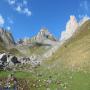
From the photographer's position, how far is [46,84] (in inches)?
2345

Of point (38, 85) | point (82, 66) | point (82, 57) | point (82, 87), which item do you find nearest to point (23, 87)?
point (38, 85)

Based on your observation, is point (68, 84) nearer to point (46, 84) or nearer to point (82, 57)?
point (46, 84)

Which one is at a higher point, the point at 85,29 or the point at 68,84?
the point at 85,29

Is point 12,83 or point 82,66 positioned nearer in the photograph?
point 12,83

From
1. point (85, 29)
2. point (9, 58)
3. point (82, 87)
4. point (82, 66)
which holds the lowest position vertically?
point (82, 87)

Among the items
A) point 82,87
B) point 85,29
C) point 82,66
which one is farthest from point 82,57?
point 85,29

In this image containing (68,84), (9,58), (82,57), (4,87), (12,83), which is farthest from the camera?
Result: (9,58)

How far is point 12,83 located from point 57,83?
10142mm

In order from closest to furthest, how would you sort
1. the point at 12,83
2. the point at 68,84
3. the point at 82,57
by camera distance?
1. the point at 68,84
2. the point at 12,83
3. the point at 82,57

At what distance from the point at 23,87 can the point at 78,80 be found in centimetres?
965

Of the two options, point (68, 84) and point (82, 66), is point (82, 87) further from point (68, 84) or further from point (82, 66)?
point (82, 66)

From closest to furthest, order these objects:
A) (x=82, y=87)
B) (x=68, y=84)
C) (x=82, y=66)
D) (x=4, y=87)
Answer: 1. (x=82, y=87)
2. (x=68, y=84)
3. (x=4, y=87)
4. (x=82, y=66)

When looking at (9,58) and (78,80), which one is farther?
(9,58)

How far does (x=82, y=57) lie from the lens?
296 ft
